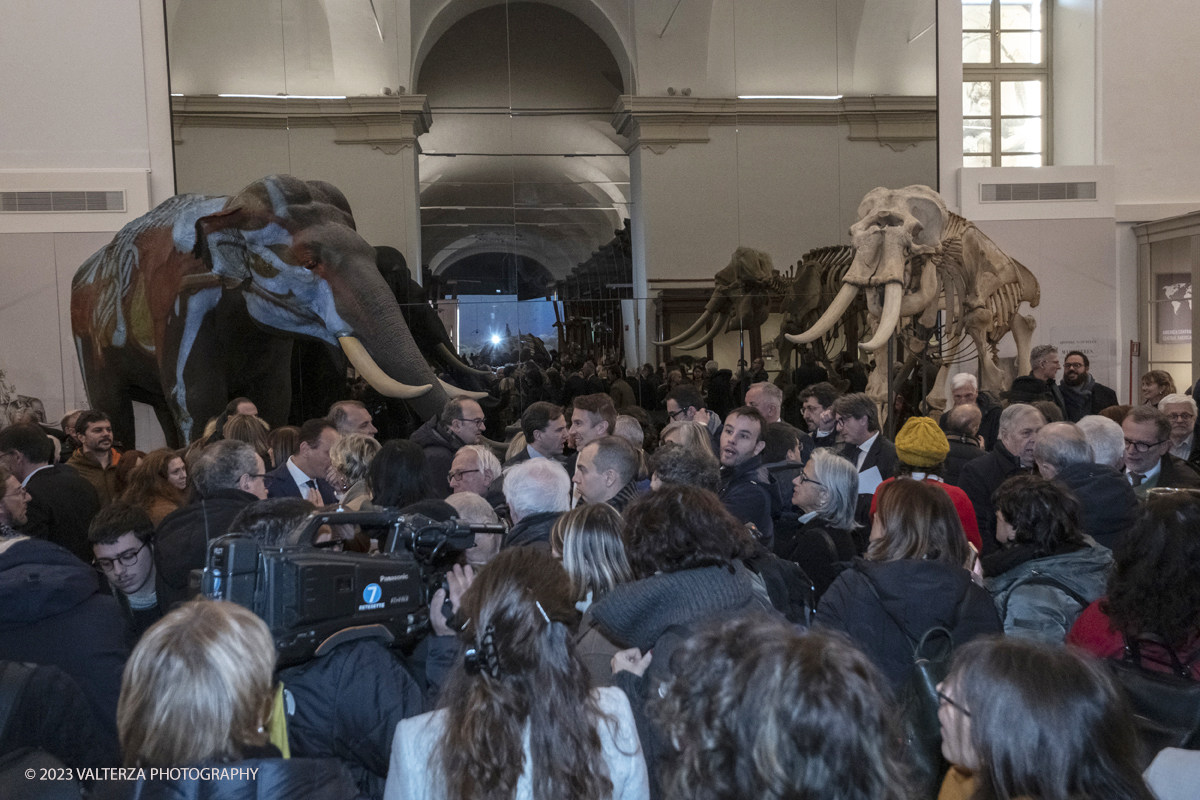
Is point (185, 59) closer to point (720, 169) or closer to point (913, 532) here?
point (720, 169)

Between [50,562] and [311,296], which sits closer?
[50,562]

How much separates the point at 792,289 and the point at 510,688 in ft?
32.9

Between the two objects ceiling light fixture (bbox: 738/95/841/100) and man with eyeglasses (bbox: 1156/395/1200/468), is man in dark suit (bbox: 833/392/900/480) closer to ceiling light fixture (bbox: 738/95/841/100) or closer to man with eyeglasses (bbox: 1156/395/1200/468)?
man with eyeglasses (bbox: 1156/395/1200/468)

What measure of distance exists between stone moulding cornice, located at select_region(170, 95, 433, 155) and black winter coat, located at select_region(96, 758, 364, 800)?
387 inches

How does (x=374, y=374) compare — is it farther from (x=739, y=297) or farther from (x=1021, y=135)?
(x=1021, y=135)

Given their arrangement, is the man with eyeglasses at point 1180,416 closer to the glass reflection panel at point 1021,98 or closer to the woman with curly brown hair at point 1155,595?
the woman with curly brown hair at point 1155,595

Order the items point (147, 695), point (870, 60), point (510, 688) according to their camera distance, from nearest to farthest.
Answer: point (147, 695) < point (510, 688) < point (870, 60)

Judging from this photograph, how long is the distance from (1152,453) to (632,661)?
10.9ft

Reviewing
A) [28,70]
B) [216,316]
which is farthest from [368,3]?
[216,316]

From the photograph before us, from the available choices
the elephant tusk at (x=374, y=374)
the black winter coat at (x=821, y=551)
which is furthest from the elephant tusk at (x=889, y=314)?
the black winter coat at (x=821, y=551)

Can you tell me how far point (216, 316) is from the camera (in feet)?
26.1

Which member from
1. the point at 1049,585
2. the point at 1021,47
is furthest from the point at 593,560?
the point at 1021,47

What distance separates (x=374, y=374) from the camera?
7.09m

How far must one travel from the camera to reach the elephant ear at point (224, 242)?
7355 mm
